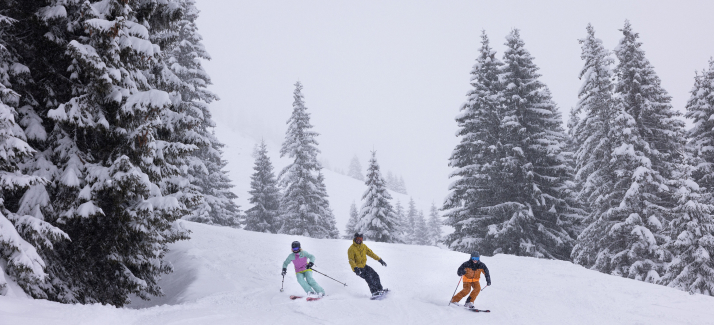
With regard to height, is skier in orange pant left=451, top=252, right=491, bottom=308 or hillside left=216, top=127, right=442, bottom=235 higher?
hillside left=216, top=127, right=442, bottom=235

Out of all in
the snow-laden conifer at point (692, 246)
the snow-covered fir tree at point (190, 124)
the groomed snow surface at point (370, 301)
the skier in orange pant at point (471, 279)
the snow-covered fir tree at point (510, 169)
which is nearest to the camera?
the groomed snow surface at point (370, 301)

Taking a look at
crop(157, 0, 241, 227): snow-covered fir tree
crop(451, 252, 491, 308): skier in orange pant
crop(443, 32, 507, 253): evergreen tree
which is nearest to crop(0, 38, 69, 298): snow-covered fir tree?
crop(157, 0, 241, 227): snow-covered fir tree

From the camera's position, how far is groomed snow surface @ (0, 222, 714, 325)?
7.66 meters

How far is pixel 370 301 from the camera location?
9.76 meters

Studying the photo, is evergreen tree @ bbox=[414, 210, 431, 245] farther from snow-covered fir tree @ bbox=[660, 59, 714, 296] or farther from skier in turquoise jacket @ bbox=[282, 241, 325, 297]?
skier in turquoise jacket @ bbox=[282, 241, 325, 297]

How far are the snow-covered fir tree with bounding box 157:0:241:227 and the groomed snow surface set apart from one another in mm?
2303

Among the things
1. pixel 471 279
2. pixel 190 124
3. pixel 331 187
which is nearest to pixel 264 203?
pixel 190 124

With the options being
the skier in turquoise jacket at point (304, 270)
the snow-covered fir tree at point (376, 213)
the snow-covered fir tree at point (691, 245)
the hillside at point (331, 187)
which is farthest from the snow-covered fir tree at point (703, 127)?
the hillside at point (331, 187)

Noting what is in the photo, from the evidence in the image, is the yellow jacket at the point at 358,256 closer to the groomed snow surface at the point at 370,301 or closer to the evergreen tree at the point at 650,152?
the groomed snow surface at the point at 370,301

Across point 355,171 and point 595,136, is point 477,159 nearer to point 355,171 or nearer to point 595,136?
point 595,136

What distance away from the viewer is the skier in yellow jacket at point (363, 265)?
10617mm

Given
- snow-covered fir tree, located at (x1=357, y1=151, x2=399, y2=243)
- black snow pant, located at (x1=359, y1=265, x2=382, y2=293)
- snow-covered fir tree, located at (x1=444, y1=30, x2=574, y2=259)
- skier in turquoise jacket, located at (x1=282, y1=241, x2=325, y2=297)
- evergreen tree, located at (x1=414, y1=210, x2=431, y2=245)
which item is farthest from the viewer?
evergreen tree, located at (x1=414, y1=210, x2=431, y2=245)

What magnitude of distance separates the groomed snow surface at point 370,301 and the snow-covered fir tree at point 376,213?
49.1ft

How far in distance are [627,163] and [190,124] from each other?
61.7 ft
